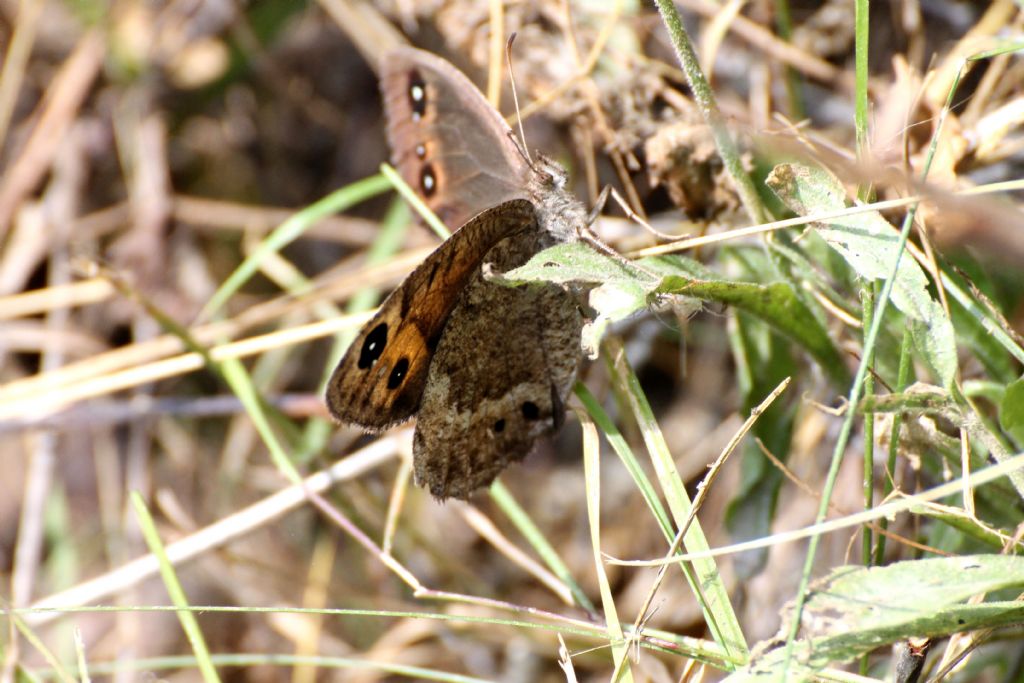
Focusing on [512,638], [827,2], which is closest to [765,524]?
[512,638]

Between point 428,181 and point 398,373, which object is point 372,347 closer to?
point 398,373

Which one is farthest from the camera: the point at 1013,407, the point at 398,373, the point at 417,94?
the point at 417,94

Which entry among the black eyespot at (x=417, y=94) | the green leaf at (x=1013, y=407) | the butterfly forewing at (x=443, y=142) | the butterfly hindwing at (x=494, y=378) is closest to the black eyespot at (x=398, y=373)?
the butterfly hindwing at (x=494, y=378)

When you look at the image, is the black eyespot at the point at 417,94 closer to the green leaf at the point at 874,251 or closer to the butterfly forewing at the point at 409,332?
the butterfly forewing at the point at 409,332

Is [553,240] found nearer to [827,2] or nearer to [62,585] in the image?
[827,2]

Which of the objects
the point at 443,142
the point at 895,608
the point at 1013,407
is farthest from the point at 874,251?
the point at 443,142

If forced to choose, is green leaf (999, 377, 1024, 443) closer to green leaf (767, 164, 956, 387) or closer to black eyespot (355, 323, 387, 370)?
green leaf (767, 164, 956, 387)
